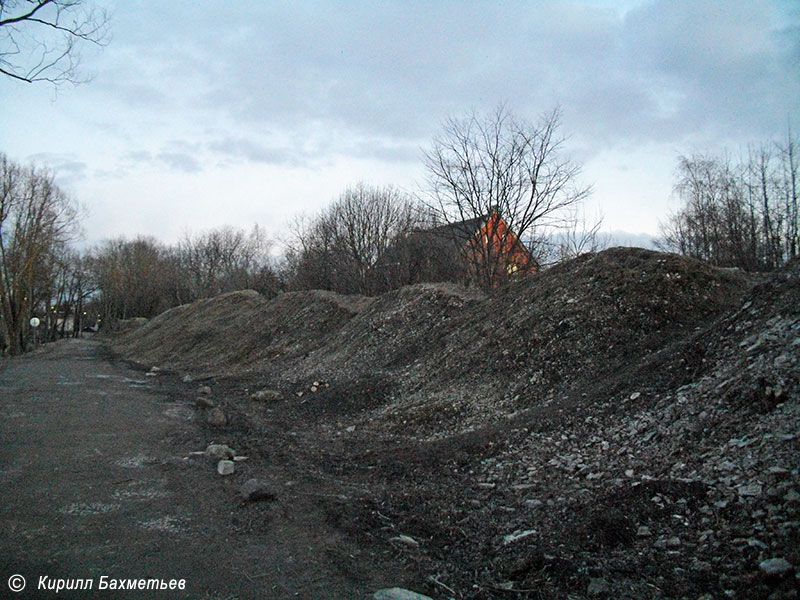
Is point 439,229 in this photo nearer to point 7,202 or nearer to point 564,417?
point 564,417

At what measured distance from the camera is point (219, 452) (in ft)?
20.5

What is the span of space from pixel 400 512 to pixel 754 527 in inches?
101

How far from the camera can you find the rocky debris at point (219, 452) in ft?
20.2

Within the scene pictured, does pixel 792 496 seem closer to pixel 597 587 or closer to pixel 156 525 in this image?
pixel 597 587

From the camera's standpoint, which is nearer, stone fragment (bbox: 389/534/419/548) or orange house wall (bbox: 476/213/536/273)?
stone fragment (bbox: 389/534/419/548)

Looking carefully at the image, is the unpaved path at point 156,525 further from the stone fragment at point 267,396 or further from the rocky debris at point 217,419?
the stone fragment at point 267,396

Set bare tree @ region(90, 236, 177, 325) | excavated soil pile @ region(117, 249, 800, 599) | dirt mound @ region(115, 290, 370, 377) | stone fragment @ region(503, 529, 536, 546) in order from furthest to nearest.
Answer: bare tree @ region(90, 236, 177, 325) < dirt mound @ region(115, 290, 370, 377) < stone fragment @ region(503, 529, 536, 546) < excavated soil pile @ region(117, 249, 800, 599)

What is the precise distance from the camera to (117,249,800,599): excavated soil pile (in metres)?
3.17

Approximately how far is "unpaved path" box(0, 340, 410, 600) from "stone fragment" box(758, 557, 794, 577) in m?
2.15

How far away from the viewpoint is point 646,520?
3.49m

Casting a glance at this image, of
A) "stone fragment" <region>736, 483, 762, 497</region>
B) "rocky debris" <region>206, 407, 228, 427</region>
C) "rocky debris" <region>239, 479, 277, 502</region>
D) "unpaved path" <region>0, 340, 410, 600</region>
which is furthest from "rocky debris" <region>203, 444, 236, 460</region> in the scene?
"stone fragment" <region>736, 483, 762, 497</region>

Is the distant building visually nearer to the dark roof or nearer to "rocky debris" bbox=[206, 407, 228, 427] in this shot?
the dark roof

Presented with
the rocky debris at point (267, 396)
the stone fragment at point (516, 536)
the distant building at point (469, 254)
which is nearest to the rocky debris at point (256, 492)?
the stone fragment at point (516, 536)

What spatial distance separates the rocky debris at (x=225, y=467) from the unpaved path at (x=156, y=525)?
98mm
